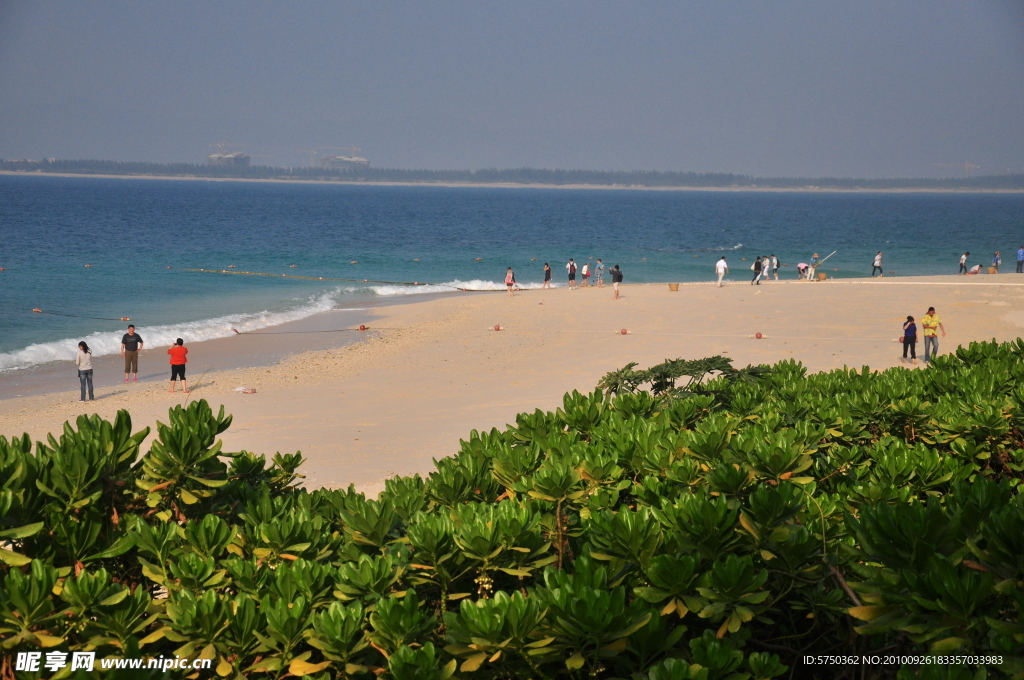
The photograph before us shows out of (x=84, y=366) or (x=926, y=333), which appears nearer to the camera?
(x=84, y=366)

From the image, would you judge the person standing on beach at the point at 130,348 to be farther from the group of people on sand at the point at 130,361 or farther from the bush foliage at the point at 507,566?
the bush foliage at the point at 507,566

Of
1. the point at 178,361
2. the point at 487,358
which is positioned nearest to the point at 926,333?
the point at 487,358

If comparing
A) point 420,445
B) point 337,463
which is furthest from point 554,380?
point 337,463

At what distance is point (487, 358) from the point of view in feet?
71.2

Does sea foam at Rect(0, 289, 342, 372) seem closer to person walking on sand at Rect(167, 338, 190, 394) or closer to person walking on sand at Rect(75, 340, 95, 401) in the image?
person walking on sand at Rect(75, 340, 95, 401)

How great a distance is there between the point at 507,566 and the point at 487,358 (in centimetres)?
1828

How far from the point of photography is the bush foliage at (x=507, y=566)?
2.83m

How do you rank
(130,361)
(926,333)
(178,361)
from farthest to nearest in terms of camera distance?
(130,361)
(926,333)
(178,361)

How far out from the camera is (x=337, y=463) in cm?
1266

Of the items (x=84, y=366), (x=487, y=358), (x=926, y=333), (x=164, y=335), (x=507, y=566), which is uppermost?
(x=507, y=566)

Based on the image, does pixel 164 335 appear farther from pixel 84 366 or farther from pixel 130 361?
pixel 84 366

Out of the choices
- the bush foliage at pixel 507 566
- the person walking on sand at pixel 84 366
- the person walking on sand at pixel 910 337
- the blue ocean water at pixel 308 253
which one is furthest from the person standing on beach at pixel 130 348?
the person walking on sand at pixel 910 337

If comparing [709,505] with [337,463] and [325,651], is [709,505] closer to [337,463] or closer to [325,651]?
[325,651]

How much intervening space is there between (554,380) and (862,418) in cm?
1234
